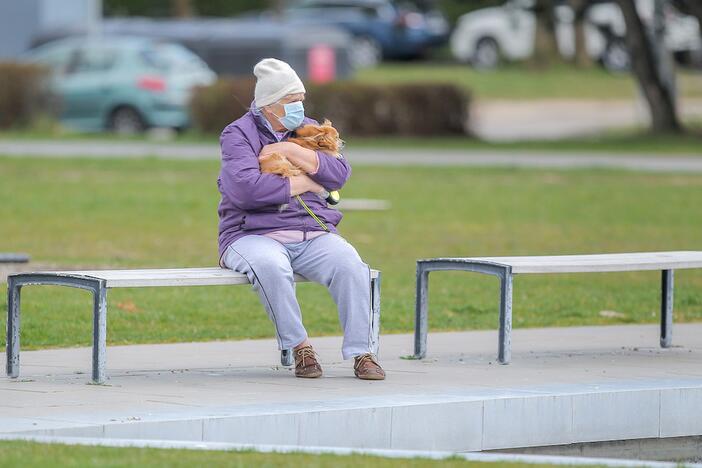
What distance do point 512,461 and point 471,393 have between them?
122 cm

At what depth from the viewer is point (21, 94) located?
2519 centimetres

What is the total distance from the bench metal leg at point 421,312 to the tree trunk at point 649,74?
1775 centimetres

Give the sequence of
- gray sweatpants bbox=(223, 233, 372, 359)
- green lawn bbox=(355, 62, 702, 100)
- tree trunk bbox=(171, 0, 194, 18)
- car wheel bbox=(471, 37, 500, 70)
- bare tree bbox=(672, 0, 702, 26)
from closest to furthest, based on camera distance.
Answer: gray sweatpants bbox=(223, 233, 372, 359), bare tree bbox=(672, 0, 702, 26), green lawn bbox=(355, 62, 702, 100), car wheel bbox=(471, 37, 500, 70), tree trunk bbox=(171, 0, 194, 18)

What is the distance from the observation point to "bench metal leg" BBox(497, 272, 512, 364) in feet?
24.8

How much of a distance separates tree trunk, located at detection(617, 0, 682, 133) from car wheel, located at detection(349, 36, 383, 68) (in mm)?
15107

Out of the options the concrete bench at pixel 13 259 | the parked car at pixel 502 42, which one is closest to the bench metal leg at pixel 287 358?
the concrete bench at pixel 13 259

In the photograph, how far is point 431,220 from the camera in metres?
15.4

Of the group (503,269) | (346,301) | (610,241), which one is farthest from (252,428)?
(610,241)

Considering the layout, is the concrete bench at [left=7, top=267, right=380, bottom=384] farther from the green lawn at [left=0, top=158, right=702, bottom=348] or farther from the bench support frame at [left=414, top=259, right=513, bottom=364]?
the green lawn at [left=0, top=158, right=702, bottom=348]

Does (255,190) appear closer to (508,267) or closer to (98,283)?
(98,283)

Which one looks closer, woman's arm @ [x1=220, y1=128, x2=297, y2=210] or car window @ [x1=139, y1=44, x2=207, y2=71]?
woman's arm @ [x1=220, y1=128, x2=297, y2=210]

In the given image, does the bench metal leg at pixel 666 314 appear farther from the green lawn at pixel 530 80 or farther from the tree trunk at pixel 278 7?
the tree trunk at pixel 278 7

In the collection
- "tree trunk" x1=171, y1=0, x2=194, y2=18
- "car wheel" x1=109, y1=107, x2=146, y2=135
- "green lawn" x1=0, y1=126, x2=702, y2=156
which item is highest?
"tree trunk" x1=171, y1=0, x2=194, y2=18

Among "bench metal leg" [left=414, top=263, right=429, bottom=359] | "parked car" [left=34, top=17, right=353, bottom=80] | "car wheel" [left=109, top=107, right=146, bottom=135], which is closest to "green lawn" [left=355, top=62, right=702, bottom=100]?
"parked car" [left=34, top=17, right=353, bottom=80]
